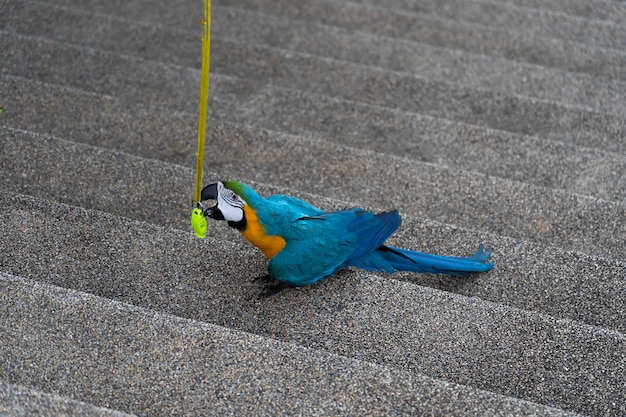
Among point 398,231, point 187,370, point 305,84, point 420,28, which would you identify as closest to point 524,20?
point 420,28

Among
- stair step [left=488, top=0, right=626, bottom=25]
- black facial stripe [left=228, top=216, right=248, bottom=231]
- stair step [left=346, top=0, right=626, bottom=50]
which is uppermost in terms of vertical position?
stair step [left=488, top=0, right=626, bottom=25]

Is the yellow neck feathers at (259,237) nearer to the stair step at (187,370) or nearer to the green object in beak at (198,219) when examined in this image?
the green object in beak at (198,219)

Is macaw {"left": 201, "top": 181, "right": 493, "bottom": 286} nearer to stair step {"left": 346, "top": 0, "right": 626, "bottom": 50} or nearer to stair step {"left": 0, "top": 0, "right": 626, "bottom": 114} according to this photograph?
stair step {"left": 0, "top": 0, "right": 626, "bottom": 114}

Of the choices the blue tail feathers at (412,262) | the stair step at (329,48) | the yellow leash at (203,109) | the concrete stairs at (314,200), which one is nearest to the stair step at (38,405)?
the concrete stairs at (314,200)

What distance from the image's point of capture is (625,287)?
2.36 m

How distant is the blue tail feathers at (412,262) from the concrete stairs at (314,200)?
0.25 ft

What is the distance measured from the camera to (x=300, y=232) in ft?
7.22

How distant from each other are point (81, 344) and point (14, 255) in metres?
0.54

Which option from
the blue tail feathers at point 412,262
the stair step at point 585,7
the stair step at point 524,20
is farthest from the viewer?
the stair step at point 585,7

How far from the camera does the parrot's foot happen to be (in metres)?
2.17

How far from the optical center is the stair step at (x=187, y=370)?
167 cm

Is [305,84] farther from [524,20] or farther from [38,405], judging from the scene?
[38,405]

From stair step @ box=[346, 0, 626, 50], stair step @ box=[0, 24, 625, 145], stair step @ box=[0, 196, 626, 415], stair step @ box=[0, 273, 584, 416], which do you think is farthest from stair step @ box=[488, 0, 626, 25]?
stair step @ box=[0, 273, 584, 416]

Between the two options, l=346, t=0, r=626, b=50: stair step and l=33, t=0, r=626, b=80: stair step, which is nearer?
l=33, t=0, r=626, b=80: stair step
